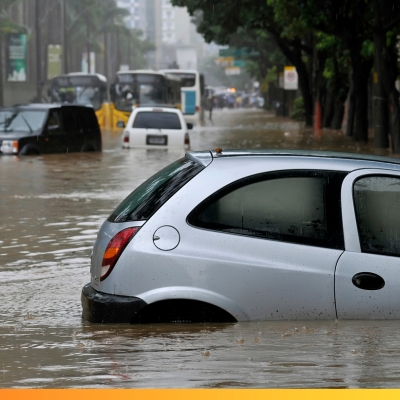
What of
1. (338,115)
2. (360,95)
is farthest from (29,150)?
(338,115)

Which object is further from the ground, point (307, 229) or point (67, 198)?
point (307, 229)

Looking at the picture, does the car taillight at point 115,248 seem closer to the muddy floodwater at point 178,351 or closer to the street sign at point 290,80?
the muddy floodwater at point 178,351

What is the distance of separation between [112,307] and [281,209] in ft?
3.79

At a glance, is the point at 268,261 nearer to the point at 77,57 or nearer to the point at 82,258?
the point at 82,258

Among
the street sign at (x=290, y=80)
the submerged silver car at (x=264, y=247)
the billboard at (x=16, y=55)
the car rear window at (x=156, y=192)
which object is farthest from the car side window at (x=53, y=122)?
the billboard at (x=16, y=55)

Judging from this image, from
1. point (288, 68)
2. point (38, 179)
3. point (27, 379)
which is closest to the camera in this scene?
point (27, 379)

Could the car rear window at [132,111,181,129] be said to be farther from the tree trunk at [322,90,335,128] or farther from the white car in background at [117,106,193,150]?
the tree trunk at [322,90,335,128]

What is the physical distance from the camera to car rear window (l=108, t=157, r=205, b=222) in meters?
6.79

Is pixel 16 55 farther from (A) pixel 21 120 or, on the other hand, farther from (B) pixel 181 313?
(B) pixel 181 313

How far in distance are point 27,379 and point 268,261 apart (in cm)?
164

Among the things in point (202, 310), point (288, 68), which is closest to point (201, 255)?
point (202, 310)

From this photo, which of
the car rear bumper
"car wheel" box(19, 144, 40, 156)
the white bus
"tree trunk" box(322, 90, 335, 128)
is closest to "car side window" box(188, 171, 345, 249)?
the car rear bumper

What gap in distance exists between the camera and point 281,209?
6699 mm

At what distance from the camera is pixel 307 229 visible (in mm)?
6695
